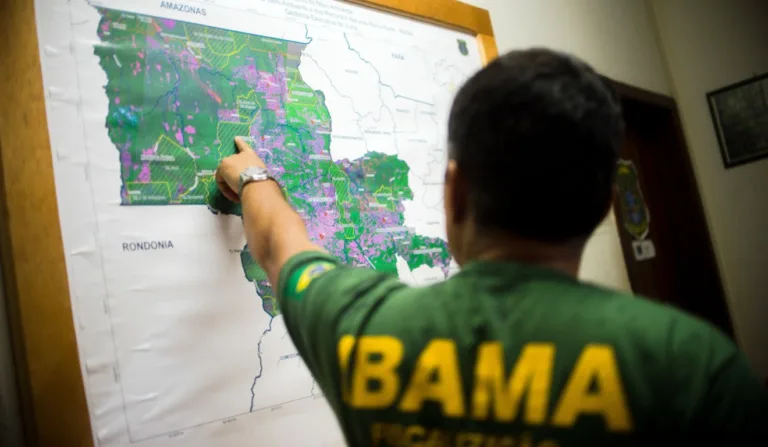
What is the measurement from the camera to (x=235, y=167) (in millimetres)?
766

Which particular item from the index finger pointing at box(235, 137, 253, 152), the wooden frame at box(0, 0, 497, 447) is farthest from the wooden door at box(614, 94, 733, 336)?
the wooden frame at box(0, 0, 497, 447)

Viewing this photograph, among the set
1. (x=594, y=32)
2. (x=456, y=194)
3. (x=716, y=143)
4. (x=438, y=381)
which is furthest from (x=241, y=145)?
(x=716, y=143)

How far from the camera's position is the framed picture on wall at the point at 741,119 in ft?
7.64

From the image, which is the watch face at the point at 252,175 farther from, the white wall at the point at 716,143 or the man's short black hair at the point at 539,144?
the white wall at the point at 716,143

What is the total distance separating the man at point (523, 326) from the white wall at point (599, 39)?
108cm

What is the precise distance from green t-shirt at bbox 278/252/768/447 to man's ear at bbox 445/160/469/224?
7 centimetres

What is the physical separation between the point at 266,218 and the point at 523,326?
403 millimetres

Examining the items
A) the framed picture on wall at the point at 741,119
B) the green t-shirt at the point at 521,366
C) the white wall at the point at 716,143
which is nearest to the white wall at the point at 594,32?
the white wall at the point at 716,143

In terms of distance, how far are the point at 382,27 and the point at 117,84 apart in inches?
22.6

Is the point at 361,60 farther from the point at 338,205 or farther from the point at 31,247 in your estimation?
the point at 31,247

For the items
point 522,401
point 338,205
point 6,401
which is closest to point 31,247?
point 6,401

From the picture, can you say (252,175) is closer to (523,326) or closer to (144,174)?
(144,174)

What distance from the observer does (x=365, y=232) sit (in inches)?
37.2

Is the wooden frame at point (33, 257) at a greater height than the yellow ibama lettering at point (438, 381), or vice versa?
the wooden frame at point (33, 257)
